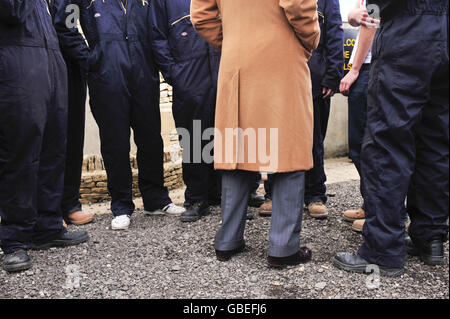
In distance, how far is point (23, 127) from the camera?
280 centimetres

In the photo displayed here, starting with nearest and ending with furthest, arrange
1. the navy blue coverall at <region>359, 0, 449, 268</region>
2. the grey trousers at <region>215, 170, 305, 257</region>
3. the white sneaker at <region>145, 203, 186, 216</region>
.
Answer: the navy blue coverall at <region>359, 0, 449, 268</region>, the grey trousers at <region>215, 170, 305, 257</region>, the white sneaker at <region>145, 203, 186, 216</region>

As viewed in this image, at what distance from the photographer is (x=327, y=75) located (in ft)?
11.6

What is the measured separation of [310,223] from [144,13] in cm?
234

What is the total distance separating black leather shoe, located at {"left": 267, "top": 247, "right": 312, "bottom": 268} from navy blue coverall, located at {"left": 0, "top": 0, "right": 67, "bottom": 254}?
1.70 metres

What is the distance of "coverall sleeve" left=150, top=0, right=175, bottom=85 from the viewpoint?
3648 millimetres

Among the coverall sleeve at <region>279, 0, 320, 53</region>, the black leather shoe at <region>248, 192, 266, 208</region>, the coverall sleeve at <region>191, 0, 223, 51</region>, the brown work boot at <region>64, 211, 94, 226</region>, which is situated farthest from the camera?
the black leather shoe at <region>248, 192, 266, 208</region>

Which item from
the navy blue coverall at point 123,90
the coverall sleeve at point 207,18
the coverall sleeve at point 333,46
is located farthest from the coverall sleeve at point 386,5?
the navy blue coverall at point 123,90

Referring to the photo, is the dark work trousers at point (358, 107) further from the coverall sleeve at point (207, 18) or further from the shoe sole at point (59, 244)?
the shoe sole at point (59, 244)

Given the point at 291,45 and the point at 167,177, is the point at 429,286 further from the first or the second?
the point at 167,177

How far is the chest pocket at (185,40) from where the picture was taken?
3.62 m

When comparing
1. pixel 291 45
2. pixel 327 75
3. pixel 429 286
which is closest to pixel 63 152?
pixel 291 45

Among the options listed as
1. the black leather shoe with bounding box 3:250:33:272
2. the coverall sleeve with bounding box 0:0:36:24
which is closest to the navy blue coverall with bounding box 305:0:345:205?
the coverall sleeve with bounding box 0:0:36:24

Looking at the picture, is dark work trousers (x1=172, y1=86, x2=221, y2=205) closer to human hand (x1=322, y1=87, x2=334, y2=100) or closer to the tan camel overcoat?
human hand (x1=322, y1=87, x2=334, y2=100)

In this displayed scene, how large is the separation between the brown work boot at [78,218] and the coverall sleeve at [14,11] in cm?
181
